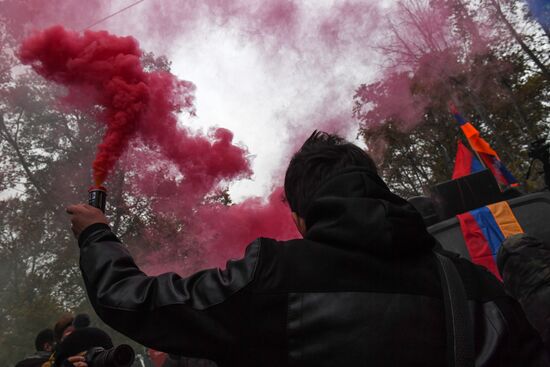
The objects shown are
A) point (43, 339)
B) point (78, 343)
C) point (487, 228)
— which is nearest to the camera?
point (78, 343)

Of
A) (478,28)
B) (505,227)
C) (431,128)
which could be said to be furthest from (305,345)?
(431,128)

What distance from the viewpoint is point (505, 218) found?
4.09m

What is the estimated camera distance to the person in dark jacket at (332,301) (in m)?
1.19

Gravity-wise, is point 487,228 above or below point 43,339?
below

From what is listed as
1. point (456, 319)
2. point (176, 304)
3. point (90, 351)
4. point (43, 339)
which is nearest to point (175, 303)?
point (176, 304)

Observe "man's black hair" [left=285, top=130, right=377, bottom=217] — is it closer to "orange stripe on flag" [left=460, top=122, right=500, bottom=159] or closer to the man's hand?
the man's hand

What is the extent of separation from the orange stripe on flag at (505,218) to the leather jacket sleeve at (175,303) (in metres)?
3.44

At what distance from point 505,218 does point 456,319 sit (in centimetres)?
330

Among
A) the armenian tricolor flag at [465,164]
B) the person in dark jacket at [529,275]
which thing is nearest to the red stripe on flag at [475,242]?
the person in dark jacket at [529,275]

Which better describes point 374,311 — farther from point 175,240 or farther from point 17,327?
point 17,327

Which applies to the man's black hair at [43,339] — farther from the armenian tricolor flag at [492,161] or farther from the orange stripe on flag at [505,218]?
the armenian tricolor flag at [492,161]

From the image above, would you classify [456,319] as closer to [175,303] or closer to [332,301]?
[332,301]

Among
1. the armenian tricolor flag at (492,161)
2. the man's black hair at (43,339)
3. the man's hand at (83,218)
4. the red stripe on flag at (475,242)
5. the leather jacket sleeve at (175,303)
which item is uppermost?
the armenian tricolor flag at (492,161)

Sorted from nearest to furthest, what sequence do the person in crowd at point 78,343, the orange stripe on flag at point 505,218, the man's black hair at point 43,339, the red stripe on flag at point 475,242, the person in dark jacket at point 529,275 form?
the person in dark jacket at point 529,275 < the person in crowd at point 78,343 < the orange stripe on flag at point 505,218 < the red stripe on flag at point 475,242 < the man's black hair at point 43,339
